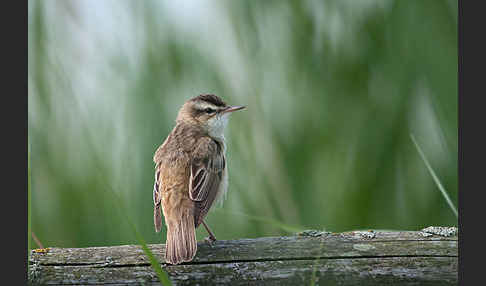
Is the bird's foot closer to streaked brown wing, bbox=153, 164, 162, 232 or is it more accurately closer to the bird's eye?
streaked brown wing, bbox=153, 164, 162, 232

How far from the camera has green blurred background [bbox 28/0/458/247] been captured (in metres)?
4.46

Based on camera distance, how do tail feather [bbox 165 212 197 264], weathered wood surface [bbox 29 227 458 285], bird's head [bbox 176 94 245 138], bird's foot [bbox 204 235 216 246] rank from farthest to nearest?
bird's head [bbox 176 94 245 138] → bird's foot [bbox 204 235 216 246] → tail feather [bbox 165 212 197 264] → weathered wood surface [bbox 29 227 458 285]

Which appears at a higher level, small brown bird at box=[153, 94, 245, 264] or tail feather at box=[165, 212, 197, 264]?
small brown bird at box=[153, 94, 245, 264]

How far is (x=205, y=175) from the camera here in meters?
3.75

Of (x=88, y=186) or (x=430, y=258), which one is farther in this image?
(x=88, y=186)

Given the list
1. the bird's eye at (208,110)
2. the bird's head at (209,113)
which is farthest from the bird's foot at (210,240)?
the bird's eye at (208,110)

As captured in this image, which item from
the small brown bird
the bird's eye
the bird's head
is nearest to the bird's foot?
the small brown bird

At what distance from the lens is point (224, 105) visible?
4395mm

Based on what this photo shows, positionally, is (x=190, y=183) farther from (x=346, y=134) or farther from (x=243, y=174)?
(x=346, y=134)

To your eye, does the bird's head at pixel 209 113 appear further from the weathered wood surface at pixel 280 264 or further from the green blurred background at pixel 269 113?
the weathered wood surface at pixel 280 264

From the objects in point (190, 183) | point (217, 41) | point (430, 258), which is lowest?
point (430, 258)

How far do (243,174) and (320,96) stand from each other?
36.3 inches

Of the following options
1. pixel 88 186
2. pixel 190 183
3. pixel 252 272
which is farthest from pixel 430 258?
pixel 88 186

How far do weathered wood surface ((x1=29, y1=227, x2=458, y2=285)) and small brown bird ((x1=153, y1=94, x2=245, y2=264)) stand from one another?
0.52ft
